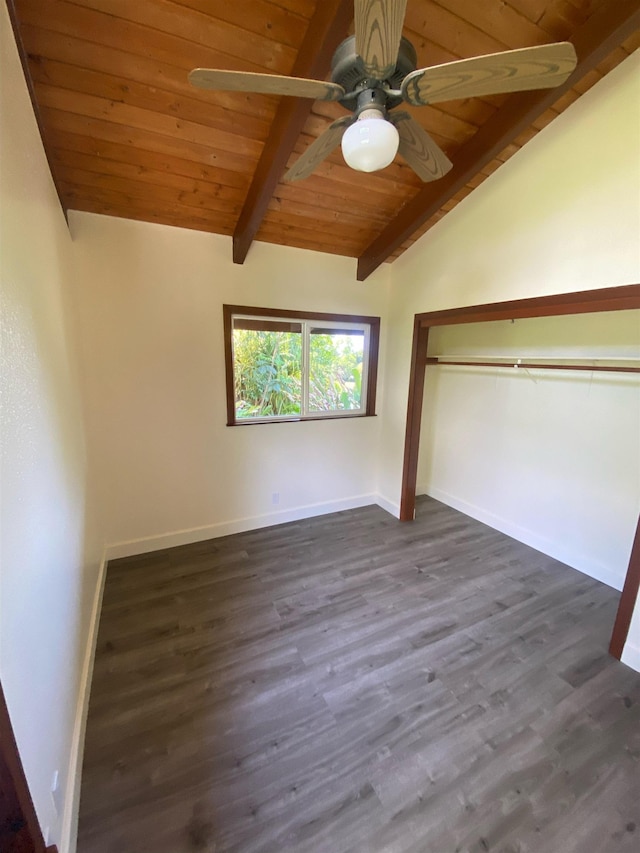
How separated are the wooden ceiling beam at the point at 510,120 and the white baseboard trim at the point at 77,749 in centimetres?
340

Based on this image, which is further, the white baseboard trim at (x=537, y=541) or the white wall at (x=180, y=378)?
the white baseboard trim at (x=537, y=541)

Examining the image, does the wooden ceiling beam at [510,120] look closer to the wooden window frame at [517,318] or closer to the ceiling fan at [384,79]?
the wooden window frame at [517,318]

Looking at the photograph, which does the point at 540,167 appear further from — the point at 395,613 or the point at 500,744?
the point at 500,744

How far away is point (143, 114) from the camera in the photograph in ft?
5.51

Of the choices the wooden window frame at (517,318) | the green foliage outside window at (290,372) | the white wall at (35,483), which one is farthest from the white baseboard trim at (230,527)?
the white wall at (35,483)

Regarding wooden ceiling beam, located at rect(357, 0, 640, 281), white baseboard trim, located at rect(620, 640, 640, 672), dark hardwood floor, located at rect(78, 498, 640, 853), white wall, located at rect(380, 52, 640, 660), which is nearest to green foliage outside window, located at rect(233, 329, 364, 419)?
white wall, located at rect(380, 52, 640, 660)

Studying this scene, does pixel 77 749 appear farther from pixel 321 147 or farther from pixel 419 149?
pixel 419 149

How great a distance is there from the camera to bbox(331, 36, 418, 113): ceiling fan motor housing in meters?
1.12

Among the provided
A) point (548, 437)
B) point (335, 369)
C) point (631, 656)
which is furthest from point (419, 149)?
point (631, 656)

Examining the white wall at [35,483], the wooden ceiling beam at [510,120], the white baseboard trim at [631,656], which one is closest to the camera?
the white wall at [35,483]

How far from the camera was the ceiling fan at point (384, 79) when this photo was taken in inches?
37.1

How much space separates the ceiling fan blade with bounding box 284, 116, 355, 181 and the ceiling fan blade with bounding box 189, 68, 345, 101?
0.11 metres

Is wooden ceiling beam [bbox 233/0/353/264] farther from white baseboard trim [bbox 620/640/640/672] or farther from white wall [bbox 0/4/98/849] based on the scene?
white baseboard trim [bbox 620/640/640/672]

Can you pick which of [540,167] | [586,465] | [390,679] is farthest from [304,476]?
[540,167]
